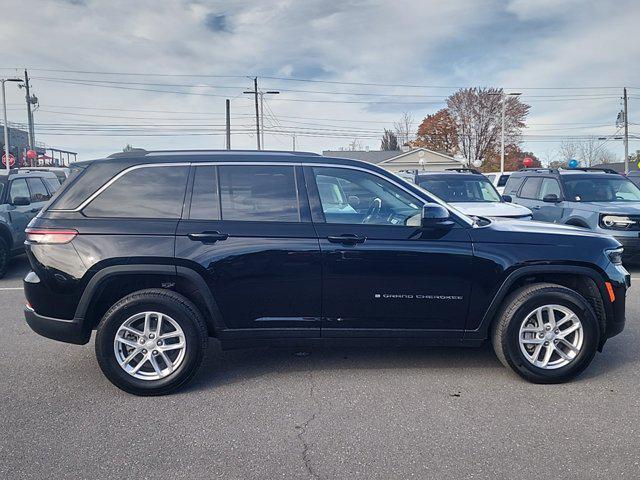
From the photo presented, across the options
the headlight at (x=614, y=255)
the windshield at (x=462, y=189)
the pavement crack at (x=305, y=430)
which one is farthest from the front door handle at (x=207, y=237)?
the windshield at (x=462, y=189)

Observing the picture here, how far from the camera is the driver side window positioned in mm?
4094

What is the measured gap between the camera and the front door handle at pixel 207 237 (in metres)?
3.89

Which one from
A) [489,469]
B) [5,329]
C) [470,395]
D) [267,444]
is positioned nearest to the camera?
[489,469]

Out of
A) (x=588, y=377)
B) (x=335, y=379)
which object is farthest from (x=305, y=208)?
(x=588, y=377)

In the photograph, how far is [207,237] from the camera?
390cm

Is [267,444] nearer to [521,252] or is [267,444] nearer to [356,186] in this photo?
[356,186]

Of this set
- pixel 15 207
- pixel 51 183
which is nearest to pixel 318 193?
pixel 15 207

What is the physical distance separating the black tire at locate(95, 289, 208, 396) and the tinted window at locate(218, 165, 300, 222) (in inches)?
32.2

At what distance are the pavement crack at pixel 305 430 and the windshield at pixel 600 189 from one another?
24.6 feet

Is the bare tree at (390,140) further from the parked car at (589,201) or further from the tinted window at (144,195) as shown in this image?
the tinted window at (144,195)

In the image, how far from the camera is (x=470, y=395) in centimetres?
385

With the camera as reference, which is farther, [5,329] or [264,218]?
[5,329]

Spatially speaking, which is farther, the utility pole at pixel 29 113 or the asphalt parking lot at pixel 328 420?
the utility pole at pixel 29 113

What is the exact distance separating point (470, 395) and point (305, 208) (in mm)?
1940
